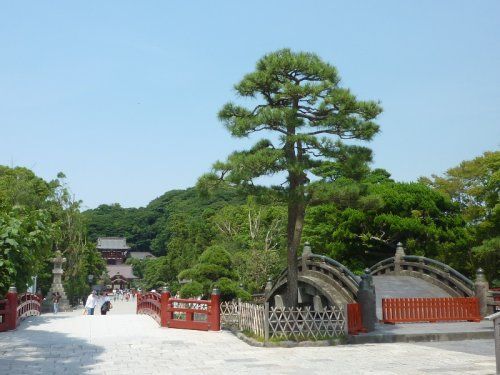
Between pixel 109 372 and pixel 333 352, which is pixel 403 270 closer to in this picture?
pixel 333 352

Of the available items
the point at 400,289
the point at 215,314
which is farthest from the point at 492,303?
the point at 215,314

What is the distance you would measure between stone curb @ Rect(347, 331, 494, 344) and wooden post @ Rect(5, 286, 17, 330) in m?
10.9

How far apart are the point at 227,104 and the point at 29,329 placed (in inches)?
397

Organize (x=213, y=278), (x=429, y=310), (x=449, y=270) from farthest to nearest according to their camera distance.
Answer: (x=449, y=270), (x=213, y=278), (x=429, y=310)

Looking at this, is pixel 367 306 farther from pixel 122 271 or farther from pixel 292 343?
pixel 122 271

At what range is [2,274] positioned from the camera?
1895 centimetres

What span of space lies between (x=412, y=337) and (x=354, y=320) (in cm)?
161

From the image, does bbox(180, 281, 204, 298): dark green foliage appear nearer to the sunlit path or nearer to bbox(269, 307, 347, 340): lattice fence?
the sunlit path

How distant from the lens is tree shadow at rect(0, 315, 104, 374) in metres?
10.9

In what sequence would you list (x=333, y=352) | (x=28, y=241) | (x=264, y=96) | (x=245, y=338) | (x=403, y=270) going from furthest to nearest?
1. (x=403, y=270)
2. (x=28, y=241)
3. (x=264, y=96)
4. (x=245, y=338)
5. (x=333, y=352)

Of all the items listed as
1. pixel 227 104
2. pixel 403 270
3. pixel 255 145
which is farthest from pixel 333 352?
pixel 403 270

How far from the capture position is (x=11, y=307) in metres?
18.6

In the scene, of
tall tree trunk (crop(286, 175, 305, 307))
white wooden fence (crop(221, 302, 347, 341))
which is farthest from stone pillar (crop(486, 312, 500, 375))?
tall tree trunk (crop(286, 175, 305, 307))

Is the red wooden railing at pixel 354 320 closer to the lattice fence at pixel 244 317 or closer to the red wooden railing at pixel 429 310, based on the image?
the lattice fence at pixel 244 317
